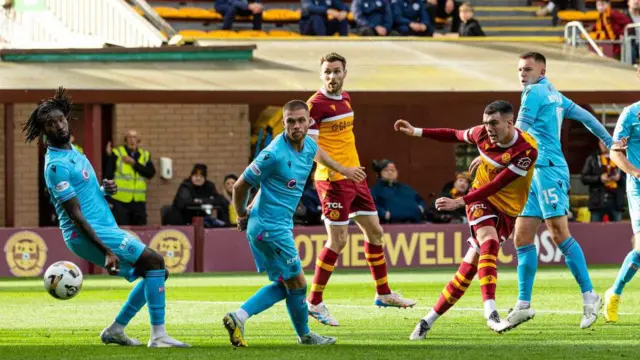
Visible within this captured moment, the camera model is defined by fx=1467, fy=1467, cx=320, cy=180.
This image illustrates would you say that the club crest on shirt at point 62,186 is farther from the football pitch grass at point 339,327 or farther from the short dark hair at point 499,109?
the short dark hair at point 499,109

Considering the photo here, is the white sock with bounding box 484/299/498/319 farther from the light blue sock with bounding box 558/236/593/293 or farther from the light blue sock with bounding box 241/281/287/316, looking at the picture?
the light blue sock with bounding box 241/281/287/316

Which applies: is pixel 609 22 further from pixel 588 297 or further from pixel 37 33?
pixel 588 297

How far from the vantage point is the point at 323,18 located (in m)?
26.3

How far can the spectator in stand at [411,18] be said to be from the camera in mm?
26672

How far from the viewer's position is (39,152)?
977 inches

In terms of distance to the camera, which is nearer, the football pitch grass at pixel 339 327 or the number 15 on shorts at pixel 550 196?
the football pitch grass at pixel 339 327

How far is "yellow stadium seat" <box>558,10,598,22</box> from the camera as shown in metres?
29.2

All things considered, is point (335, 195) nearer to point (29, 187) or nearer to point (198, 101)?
point (198, 101)

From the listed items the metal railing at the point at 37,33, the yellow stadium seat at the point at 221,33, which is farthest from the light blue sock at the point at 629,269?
the yellow stadium seat at the point at 221,33

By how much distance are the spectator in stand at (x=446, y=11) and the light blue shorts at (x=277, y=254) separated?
1776cm

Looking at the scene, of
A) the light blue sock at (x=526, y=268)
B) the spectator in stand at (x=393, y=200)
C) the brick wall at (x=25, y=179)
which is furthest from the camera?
the brick wall at (x=25, y=179)

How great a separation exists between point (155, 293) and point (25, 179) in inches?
597

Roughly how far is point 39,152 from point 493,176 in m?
15.4

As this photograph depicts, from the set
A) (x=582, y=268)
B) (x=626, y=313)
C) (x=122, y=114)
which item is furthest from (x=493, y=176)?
(x=122, y=114)
